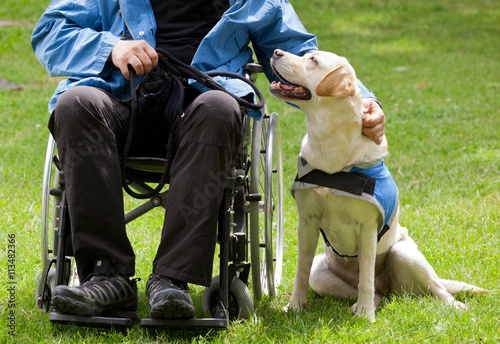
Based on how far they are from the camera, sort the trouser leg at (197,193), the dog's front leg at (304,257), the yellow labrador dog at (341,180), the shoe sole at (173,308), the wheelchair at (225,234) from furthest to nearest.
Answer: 1. the dog's front leg at (304,257)
2. the yellow labrador dog at (341,180)
3. the wheelchair at (225,234)
4. the trouser leg at (197,193)
5. the shoe sole at (173,308)

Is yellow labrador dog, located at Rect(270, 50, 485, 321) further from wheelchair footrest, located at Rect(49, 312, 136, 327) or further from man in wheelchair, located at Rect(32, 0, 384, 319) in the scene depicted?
wheelchair footrest, located at Rect(49, 312, 136, 327)

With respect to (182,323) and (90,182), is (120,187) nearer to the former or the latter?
(90,182)

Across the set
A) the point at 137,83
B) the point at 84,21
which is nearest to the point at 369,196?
the point at 137,83

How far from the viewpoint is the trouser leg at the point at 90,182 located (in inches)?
90.7

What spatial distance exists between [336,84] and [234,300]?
3.25 feet

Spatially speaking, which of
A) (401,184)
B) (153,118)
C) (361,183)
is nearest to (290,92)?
(361,183)

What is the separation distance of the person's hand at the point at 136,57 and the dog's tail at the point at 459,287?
1656mm

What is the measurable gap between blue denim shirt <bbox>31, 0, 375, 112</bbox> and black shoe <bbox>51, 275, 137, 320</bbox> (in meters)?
0.81

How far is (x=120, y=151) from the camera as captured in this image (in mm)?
2541

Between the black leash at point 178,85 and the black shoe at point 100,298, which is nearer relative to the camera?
the black shoe at point 100,298

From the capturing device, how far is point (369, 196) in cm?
253

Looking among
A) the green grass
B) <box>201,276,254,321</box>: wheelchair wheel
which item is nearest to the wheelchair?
<box>201,276,254,321</box>: wheelchair wheel

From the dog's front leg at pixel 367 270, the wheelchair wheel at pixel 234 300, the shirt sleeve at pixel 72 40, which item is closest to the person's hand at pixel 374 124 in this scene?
the dog's front leg at pixel 367 270

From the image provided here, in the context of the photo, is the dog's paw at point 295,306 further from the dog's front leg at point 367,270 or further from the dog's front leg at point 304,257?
the dog's front leg at point 367,270
